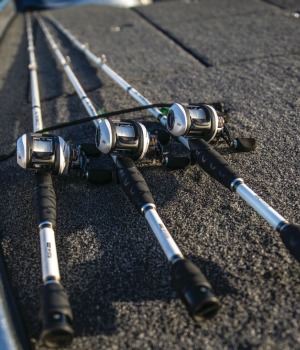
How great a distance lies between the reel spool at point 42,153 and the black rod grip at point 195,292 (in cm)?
133

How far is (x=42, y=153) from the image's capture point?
123 inches

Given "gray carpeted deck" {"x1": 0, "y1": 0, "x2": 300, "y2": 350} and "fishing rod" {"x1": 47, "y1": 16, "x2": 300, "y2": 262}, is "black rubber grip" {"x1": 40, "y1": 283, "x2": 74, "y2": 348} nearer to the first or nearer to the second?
"gray carpeted deck" {"x1": 0, "y1": 0, "x2": 300, "y2": 350}

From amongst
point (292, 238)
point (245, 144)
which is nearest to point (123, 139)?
point (245, 144)

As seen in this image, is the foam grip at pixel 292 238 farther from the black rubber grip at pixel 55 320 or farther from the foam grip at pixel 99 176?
the foam grip at pixel 99 176

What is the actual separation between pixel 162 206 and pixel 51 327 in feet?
4.30

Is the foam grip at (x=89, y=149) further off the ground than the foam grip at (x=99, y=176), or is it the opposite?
the foam grip at (x=89, y=149)

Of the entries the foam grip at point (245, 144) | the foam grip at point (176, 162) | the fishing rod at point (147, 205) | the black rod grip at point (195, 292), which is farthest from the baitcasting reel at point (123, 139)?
the black rod grip at point (195, 292)

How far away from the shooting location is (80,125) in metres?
4.48

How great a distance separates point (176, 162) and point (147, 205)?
2.37 ft

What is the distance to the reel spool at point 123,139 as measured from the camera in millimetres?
3174

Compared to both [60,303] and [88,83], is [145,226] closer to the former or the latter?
[60,303]

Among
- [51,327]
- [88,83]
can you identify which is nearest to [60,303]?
[51,327]

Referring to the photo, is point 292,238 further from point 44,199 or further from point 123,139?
point 44,199

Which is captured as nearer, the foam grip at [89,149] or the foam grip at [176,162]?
the foam grip at [176,162]
